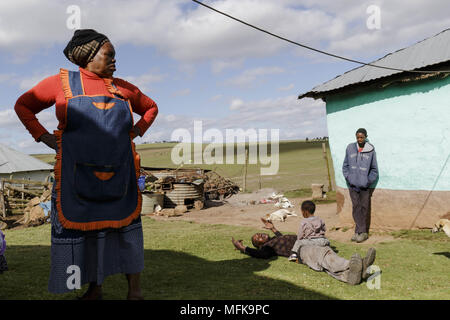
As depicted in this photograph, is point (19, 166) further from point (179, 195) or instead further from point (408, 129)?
point (408, 129)

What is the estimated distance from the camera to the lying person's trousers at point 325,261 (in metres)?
4.88

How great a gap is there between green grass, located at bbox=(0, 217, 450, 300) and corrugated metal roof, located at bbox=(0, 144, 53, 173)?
2384cm

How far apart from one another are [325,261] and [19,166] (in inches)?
1131

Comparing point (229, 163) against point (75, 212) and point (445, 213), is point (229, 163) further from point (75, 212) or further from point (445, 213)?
point (75, 212)

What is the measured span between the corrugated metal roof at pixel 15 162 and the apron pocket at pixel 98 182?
28.1 m

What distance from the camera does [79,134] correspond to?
10.2ft

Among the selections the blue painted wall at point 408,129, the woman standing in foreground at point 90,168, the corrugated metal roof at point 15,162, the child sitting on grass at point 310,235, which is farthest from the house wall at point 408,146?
the corrugated metal roof at point 15,162

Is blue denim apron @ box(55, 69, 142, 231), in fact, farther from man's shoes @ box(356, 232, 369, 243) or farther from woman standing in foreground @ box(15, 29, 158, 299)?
man's shoes @ box(356, 232, 369, 243)

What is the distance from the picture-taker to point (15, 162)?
2891 cm

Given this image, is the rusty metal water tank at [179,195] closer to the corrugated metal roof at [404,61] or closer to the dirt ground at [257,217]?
the dirt ground at [257,217]

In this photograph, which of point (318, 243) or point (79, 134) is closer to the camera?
point (79, 134)

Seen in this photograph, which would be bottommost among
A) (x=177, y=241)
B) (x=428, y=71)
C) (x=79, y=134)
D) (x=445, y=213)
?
(x=177, y=241)
